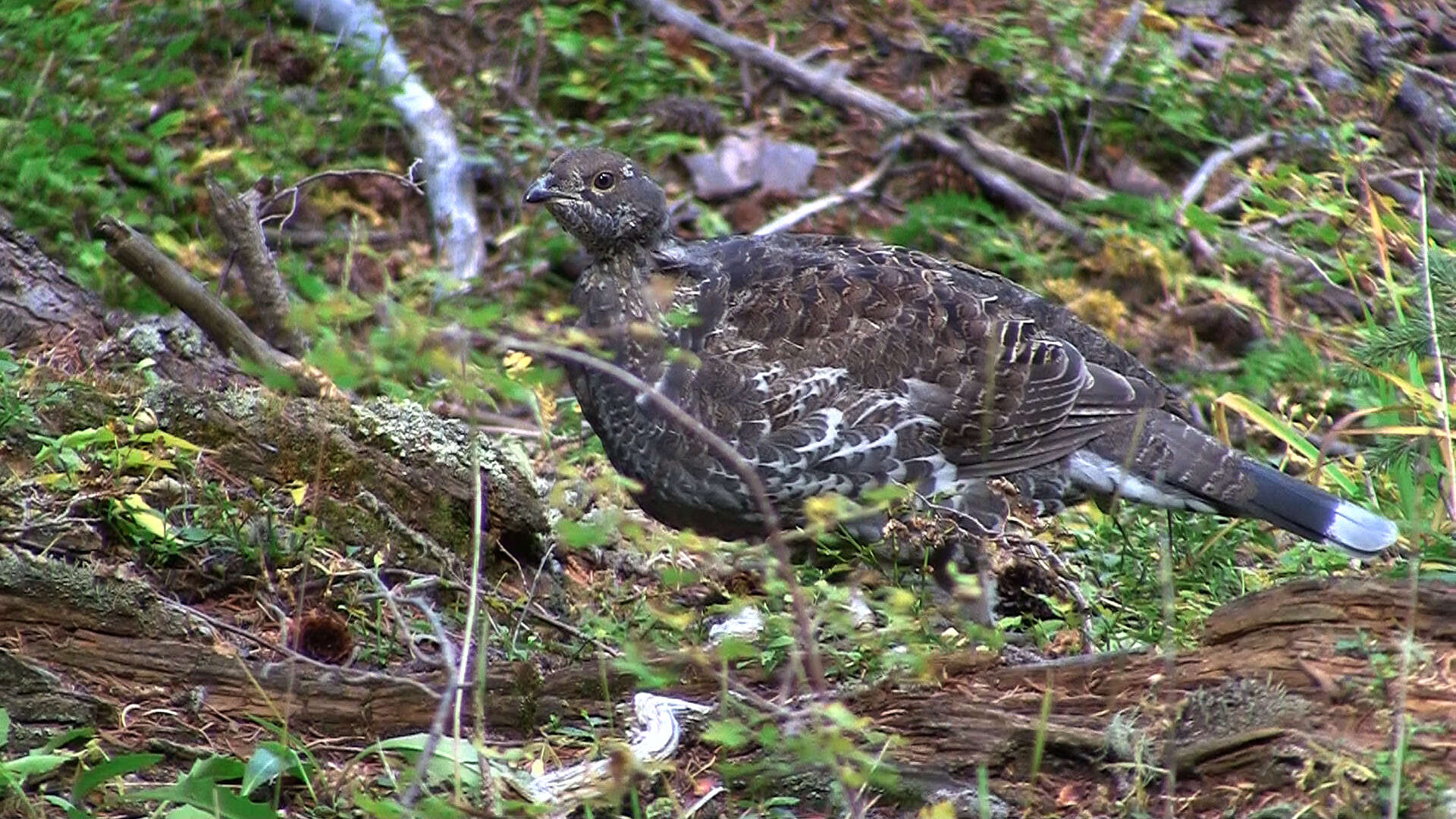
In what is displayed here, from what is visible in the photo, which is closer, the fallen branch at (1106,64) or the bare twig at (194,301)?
the bare twig at (194,301)

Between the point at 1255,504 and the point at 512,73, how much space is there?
4.70 metres

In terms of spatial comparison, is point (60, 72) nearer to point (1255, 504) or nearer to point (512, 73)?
point (512, 73)

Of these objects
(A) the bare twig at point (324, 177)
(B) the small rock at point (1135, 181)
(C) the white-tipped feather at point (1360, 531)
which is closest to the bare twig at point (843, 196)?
(B) the small rock at point (1135, 181)

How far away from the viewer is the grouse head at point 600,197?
206 inches

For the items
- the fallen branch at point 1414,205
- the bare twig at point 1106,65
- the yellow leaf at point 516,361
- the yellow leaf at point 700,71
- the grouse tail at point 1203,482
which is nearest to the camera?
the grouse tail at point 1203,482

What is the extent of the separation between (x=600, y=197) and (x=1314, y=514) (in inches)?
90.3

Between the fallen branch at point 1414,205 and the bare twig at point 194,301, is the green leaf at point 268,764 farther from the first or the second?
the fallen branch at point 1414,205

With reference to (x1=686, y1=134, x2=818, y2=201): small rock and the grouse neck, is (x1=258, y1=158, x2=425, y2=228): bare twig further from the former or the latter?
(x1=686, y1=134, x2=818, y2=201): small rock

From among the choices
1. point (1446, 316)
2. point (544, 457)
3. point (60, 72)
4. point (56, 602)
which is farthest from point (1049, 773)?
point (60, 72)

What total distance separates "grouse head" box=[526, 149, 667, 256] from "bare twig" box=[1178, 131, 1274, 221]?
3.55 m

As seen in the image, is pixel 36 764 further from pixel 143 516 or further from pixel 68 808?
pixel 143 516

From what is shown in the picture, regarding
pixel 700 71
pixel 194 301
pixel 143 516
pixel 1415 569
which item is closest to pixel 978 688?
pixel 1415 569

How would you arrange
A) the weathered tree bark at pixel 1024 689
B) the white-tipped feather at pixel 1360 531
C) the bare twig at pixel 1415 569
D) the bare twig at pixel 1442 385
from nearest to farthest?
the bare twig at pixel 1415 569 < the weathered tree bark at pixel 1024 689 < the bare twig at pixel 1442 385 < the white-tipped feather at pixel 1360 531

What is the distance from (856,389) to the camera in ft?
16.3
